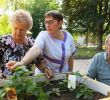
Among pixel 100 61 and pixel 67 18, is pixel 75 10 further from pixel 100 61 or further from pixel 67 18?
pixel 100 61

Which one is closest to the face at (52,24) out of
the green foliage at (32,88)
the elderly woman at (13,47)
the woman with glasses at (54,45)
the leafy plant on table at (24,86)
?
the woman with glasses at (54,45)

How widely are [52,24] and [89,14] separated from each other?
26.8 meters

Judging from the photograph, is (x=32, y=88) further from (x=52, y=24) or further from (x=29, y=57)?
(x=52, y=24)

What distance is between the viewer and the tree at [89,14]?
29.5 metres

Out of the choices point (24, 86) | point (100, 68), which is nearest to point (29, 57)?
point (24, 86)

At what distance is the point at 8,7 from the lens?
17.9 metres

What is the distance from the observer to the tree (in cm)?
2953

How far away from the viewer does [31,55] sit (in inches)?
109

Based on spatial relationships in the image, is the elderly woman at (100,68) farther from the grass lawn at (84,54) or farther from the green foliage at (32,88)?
the grass lawn at (84,54)

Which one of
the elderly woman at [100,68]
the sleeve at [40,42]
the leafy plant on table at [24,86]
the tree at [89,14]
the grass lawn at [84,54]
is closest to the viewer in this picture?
the leafy plant on table at [24,86]

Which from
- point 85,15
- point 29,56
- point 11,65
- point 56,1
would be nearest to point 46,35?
point 29,56

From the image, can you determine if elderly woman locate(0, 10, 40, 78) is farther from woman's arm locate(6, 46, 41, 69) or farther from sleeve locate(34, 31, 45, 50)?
woman's arm locate(6, 46, 41, 69)

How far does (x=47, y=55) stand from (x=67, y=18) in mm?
27736

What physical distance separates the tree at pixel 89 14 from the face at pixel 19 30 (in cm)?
2629
